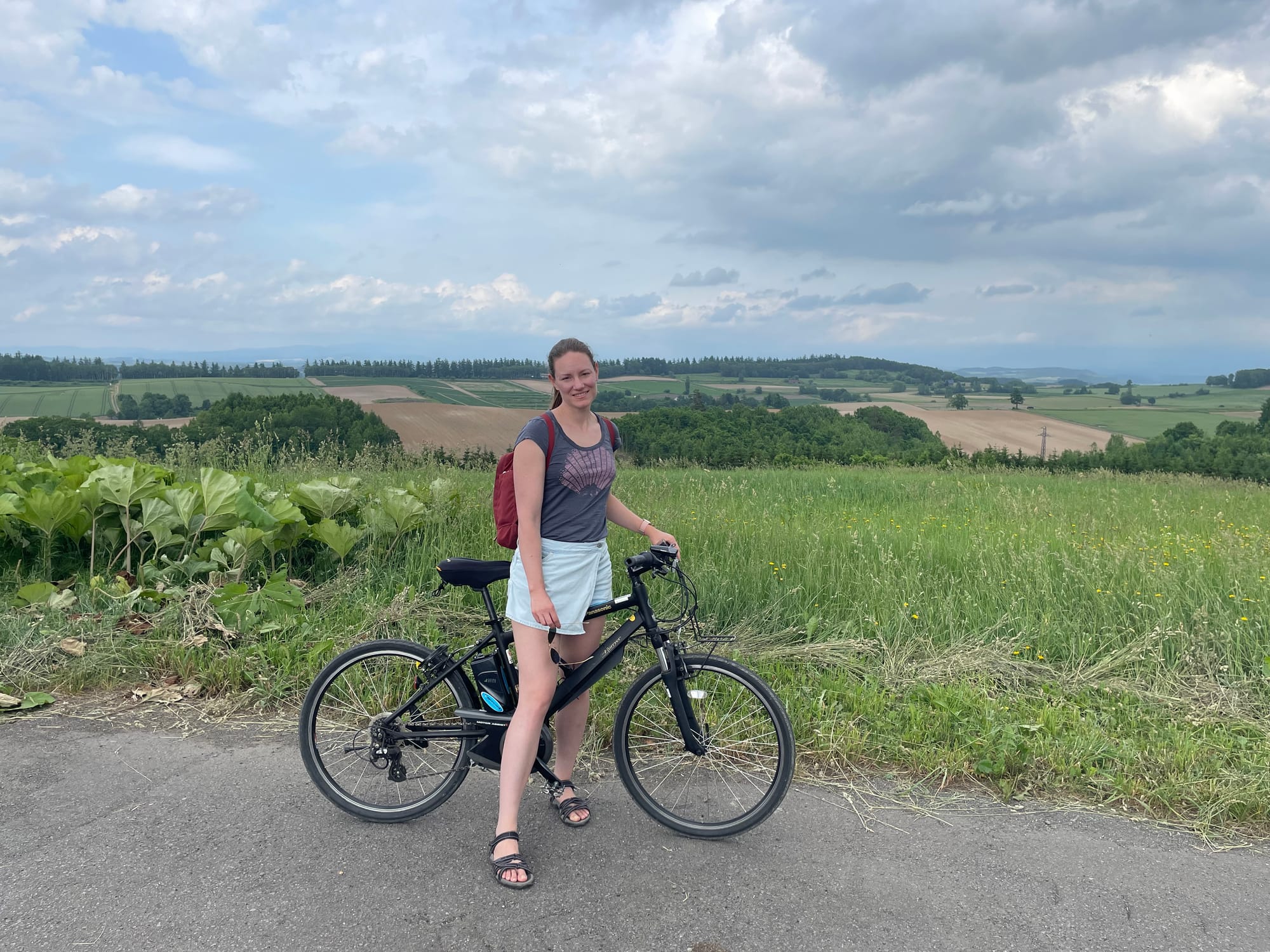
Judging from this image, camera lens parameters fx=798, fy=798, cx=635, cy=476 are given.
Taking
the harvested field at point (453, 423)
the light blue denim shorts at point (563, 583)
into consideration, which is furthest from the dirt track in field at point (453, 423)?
the light blue denim shorts at point (563, 583)

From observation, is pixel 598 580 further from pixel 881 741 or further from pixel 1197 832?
pixel 1197 832

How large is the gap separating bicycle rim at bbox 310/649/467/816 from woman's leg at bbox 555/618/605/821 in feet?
1.39

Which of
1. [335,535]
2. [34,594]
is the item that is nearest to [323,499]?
[335,535]

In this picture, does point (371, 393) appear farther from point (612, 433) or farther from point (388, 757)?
point (612, 433)

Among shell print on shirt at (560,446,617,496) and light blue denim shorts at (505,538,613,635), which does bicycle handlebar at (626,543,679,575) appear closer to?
light blue denim shorts at (505,538,613,635)

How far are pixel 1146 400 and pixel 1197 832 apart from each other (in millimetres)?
91825

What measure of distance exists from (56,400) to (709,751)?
3494 cm

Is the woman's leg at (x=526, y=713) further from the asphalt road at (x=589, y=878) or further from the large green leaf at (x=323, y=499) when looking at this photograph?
the large green leaf at (x=323, y=499)

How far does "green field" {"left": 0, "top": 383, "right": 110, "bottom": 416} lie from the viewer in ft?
80.2

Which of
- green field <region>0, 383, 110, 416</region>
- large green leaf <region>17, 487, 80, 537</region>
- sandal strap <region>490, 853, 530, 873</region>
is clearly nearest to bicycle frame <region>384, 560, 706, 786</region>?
sandal strap <region>490, 853, 530, 873</region>

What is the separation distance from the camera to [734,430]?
1527 inches

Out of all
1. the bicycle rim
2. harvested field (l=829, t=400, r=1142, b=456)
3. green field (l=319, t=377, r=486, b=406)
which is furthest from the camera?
harvested field (l=829, t=400, r=1142, b=456)

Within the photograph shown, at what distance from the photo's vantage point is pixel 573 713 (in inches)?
138

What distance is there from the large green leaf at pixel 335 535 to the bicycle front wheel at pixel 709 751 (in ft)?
11.0
